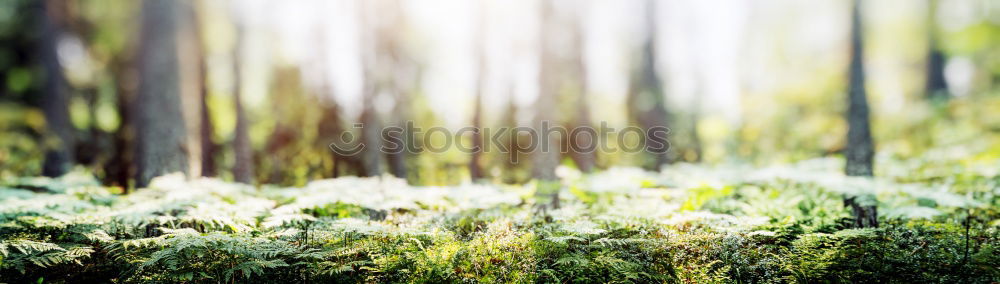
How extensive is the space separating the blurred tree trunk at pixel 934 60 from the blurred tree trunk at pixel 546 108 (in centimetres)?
1530

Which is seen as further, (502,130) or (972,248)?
(502,130)

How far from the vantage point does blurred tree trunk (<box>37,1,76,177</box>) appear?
12.4 m

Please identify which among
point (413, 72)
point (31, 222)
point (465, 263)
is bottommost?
point (465, 263)

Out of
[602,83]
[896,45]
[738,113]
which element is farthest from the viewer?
[602,83]

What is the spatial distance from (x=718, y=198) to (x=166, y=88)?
861 cm

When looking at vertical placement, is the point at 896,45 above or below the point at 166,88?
above

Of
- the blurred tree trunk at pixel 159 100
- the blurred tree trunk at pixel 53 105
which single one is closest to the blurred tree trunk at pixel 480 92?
the blurred tree trunk at pixel 159 100

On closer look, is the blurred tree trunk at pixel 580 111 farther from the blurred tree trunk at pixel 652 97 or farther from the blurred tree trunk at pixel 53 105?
the blurred tree trunk at pixel 53 105

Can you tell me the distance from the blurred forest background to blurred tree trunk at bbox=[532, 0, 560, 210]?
0.13 ft

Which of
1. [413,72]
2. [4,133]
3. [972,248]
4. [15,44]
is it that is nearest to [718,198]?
[972,248]

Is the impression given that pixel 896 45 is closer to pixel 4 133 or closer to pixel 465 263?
pixel 465 263

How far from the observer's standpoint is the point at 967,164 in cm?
830

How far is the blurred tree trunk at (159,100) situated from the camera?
7.86 metres

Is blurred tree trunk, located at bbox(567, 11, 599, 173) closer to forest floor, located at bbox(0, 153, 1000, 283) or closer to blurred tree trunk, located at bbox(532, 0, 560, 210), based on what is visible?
blurred tree trunk, located at bbox(532, 0, 560, 210)
